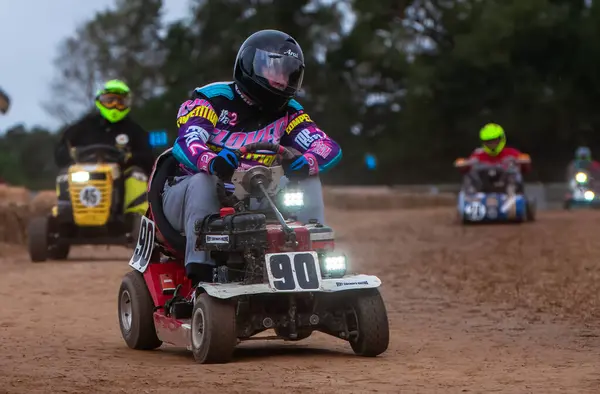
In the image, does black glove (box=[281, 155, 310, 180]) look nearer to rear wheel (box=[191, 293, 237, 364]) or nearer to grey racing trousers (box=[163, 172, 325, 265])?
grey racing trousers (box=[163, 172, 325, 265])

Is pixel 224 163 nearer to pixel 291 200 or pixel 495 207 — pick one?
pixel 291 200

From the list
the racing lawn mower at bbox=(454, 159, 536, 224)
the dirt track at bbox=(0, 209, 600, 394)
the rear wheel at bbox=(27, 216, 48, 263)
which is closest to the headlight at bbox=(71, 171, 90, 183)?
the rear wheel at bbox=(27, 216, 48, 263)

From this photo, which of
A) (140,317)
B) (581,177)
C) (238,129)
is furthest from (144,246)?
(581,177)

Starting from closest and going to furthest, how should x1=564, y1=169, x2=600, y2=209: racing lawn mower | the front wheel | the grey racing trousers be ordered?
the front wheel
the grey racing trousers
x1=564, y1=169, x2=600, y2=209: racing lawn mower

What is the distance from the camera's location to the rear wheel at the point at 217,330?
7.62m

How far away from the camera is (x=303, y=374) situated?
717 cm

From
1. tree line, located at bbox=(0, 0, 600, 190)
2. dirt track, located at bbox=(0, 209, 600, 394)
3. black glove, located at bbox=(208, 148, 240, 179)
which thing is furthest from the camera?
tree line, located at bbox=(0, 0, 600, 190)

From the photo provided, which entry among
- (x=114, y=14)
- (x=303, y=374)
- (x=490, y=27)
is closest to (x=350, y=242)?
(x=303, y=374)

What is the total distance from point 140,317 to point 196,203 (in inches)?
44.4

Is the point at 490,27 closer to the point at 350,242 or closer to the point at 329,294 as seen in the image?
the point at 350,242

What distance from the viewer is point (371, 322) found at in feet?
25.9

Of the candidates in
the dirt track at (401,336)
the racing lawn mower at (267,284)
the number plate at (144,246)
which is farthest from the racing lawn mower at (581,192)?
the racing lawn mower at (267,284)

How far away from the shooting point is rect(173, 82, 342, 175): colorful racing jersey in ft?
27.6

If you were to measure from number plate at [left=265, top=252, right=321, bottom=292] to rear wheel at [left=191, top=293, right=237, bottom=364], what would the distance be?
11.6 inches
